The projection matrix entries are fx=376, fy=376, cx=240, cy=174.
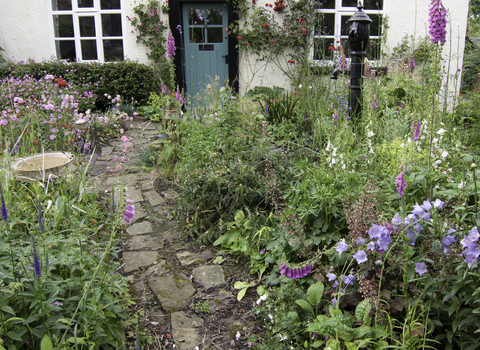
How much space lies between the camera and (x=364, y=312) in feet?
5.17

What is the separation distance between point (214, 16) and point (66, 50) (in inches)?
130

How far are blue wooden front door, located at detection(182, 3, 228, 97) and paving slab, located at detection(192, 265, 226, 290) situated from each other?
582cm

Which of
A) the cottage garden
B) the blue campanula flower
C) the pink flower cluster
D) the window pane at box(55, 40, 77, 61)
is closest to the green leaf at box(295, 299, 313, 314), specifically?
the cottage garden

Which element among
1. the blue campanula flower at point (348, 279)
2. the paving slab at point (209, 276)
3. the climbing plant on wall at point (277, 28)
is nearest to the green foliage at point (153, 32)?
the climbing plant on wall at point (277, 28)

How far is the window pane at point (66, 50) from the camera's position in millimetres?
8172

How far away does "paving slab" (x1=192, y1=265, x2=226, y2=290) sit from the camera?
2420 millimetres

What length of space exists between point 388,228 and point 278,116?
2744 millimetres

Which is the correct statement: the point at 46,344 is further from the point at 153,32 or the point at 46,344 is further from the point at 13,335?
the point at 153,32

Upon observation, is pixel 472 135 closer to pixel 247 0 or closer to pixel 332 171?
pixel 332 171

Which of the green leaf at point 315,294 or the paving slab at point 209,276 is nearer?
the green leaf at point 315,294

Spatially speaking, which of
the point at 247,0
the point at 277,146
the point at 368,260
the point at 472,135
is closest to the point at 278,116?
the point at 277,146

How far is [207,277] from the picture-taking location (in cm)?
250

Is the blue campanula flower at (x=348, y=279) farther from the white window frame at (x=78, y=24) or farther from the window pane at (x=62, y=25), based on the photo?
the window pane at (x=62, y=25)

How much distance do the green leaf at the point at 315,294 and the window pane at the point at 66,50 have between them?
809cm
